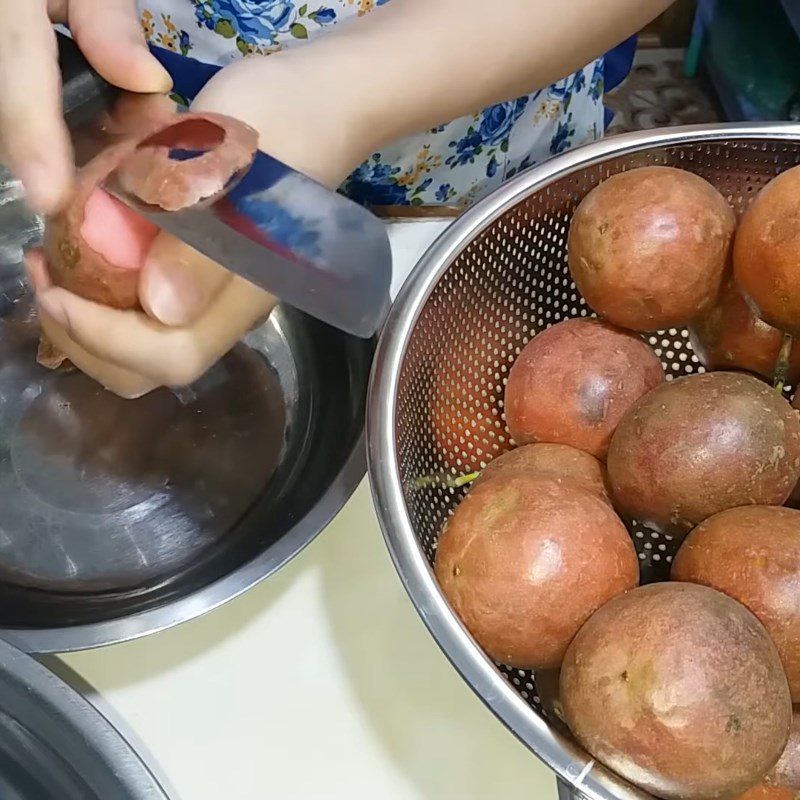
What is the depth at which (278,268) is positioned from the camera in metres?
0.38

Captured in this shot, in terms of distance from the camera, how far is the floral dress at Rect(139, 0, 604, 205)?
0.75 metres

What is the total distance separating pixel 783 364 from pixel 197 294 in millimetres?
346

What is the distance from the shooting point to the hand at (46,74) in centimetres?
51

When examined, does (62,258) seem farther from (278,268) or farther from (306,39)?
(306,39)

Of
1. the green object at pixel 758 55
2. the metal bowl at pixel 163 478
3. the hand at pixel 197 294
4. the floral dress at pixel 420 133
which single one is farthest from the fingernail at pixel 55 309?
the green object at pixel 758 55

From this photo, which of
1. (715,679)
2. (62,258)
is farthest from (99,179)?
(715,679)

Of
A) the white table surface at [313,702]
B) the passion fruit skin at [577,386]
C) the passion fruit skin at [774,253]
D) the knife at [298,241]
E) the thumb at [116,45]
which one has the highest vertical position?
the thumb at [116,45]

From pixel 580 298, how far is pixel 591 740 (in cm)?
31

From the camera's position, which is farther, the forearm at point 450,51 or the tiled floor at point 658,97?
the tiled floor at point 658,97

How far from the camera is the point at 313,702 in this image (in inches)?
20.4

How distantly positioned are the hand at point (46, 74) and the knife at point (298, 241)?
0.14 m

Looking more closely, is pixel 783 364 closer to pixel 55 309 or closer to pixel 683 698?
pixel 683 698

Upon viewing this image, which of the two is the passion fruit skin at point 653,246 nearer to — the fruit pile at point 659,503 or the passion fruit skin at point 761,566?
the fruit pile at point 659,503

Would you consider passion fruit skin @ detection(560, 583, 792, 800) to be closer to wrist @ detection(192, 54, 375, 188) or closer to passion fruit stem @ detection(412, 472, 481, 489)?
passion fruit stem @ detection(412, 472, 481, 489)
